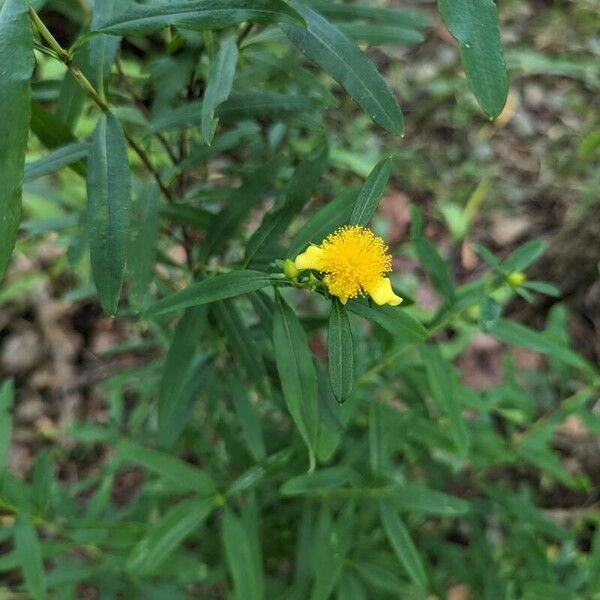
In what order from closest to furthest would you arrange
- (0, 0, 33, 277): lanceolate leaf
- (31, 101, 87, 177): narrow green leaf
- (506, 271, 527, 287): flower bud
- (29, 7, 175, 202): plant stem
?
(0, 0, 33, 277): lanceolate leaf < (29, 7, 175, 202): plant stem < (31, 101, 87, 177): narrow green leaf < (506, 271, 527, 287): flower bud

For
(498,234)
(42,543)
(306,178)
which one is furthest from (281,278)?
(498,234)

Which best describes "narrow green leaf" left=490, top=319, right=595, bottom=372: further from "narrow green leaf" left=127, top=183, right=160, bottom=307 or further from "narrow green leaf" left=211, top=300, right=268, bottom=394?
"narrow green leaf" left=127, top=183, right=160, bottom=307

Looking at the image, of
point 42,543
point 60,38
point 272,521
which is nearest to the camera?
point 42,543

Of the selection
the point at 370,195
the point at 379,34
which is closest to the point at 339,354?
the point at 370,195

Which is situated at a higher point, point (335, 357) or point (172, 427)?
point (335, 357)

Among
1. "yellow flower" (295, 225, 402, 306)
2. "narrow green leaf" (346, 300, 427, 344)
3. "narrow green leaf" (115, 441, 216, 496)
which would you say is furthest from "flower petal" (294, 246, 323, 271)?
"narrow green leaf" (115, 441, 216, 496)

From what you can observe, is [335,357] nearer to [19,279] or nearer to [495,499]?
[495,499]

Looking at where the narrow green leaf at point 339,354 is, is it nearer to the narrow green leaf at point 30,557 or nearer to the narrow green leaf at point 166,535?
the narrow green leaf at point 166,535
